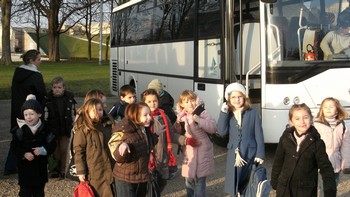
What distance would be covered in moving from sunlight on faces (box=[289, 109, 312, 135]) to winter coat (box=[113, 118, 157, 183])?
1.29 m

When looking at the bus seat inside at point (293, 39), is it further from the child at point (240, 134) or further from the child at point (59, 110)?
the child at point (59, 110)

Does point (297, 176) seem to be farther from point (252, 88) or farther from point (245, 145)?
point (252, 88)

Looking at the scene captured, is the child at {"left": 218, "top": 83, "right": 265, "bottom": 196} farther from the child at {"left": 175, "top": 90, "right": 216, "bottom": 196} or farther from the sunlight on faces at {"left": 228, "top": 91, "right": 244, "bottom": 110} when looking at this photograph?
the child at {"left": 175, "top": 90, "right": 216, "bottom": 196}

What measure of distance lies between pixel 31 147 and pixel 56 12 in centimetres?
4901

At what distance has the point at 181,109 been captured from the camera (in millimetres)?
5754

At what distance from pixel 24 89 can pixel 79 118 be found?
2.53 meters

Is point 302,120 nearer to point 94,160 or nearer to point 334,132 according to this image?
point 334,132

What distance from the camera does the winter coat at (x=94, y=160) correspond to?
4.71 metres

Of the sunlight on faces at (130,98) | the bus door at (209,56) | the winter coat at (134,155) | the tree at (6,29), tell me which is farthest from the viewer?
the tree at (6,29)

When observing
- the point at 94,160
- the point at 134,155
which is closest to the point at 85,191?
the point at 94,160

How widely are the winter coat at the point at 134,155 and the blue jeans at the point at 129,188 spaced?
5cm

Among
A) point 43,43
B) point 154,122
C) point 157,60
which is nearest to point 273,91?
point 154,122

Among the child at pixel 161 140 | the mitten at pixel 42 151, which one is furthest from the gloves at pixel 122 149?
the mitten at pixel 42 151

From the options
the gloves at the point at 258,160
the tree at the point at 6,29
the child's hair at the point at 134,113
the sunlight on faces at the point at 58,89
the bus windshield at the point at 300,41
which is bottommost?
the gloves at the point at 258,160
